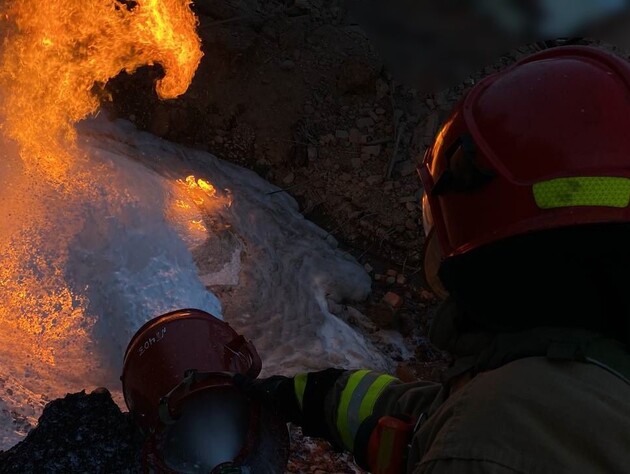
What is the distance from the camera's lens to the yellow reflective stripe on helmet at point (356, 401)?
6.54 feet

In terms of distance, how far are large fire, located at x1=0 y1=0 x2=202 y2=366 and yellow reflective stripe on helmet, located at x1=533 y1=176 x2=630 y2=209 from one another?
3.33 metres

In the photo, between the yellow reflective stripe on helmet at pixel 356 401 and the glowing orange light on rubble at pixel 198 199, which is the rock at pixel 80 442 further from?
the glowing orange light on rubble at pixel 198 199

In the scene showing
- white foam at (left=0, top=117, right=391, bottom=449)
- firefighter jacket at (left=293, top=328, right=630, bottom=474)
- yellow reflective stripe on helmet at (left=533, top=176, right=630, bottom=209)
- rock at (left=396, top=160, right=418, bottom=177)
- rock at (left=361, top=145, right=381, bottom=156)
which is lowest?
white foam at (left=0, top=117, right=391, bottom=449)

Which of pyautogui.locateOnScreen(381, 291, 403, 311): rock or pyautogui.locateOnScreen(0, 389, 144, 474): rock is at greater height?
pyautogui.locateOnScreen(0, 389, 144, 474): rock

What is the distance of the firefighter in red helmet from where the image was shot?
0.98m

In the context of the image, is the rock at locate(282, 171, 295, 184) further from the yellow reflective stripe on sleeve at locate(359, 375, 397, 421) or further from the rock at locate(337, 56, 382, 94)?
the yellow reflective stripe on sleeve at locate(359, 375, 397, 421)

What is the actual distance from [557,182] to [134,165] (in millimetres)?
4100

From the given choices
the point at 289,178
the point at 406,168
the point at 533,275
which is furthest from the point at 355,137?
the point at 533,275

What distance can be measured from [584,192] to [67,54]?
447cm

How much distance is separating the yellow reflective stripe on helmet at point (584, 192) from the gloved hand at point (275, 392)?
1168 millimetres

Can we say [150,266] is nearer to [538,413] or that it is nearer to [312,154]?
[312,154]

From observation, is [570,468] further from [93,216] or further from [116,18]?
[116,18]

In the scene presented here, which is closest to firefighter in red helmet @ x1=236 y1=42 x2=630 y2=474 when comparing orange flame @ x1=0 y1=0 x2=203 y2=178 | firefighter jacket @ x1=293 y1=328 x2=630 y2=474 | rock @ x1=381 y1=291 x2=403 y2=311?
firefighter jacket @ x1=293 y1=328 x2=630 y2=474

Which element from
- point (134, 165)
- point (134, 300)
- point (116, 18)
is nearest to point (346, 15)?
point (116, 18)
